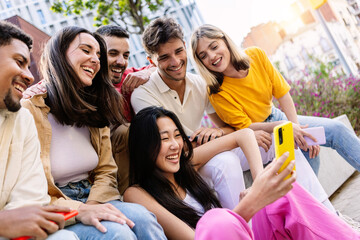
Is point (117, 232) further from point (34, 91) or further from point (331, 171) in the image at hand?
point (331, 171)

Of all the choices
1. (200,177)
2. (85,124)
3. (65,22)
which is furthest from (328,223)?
(65,22)

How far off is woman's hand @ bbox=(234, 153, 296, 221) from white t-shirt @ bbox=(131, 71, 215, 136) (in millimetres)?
1580

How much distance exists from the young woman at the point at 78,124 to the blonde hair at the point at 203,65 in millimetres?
948

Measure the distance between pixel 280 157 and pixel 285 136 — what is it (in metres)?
0.18

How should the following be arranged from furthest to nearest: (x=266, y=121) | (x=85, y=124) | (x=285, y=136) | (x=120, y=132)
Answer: (x=266, y=121)
(x=120, y=132)
(x=85, y=124)
(x=285, y=136)

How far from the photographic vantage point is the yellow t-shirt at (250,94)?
9.55ft

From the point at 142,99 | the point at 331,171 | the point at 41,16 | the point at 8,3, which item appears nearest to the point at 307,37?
the point at 41,16

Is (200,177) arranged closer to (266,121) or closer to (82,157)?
(82,157)

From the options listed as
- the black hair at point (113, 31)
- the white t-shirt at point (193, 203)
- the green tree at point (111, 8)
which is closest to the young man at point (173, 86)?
the black hair at point (113, 31)

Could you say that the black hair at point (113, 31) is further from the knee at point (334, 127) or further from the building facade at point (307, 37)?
the building facade at point (307, 37)

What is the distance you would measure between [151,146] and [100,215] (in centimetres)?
66

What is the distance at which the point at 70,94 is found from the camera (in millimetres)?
2145

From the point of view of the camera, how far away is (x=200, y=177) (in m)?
2.31

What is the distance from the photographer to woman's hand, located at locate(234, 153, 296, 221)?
1.42m
